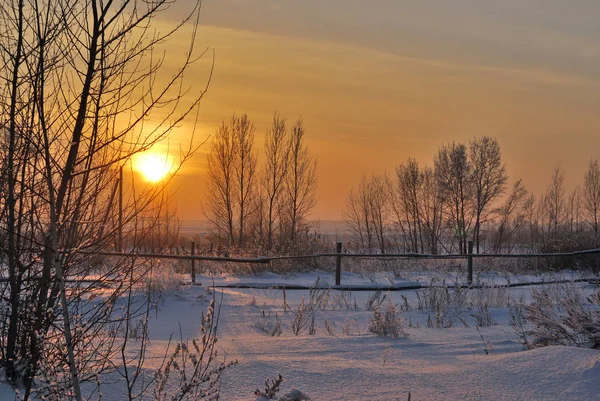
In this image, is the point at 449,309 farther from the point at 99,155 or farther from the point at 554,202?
the point at 554,202

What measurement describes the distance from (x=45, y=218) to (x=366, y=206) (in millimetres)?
39612

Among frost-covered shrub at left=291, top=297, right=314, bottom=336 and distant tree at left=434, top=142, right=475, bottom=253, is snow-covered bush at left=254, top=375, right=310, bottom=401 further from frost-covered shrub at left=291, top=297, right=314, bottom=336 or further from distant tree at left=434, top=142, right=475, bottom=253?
distant tree at left=434, top=142, right=475, bottom=253

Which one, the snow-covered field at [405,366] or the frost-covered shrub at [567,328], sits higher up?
the frost-covered shrub at [567,328]

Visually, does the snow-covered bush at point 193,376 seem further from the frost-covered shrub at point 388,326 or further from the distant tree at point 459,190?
the distant tree at point 459,190

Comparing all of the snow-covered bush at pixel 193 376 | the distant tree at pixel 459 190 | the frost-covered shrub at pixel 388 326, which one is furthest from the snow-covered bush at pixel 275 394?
the distant tree at pixel 459 190

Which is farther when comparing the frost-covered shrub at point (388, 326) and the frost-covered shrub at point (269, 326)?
the frost-covered shrub at point (269, 326)

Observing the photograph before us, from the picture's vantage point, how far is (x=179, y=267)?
57.2ft

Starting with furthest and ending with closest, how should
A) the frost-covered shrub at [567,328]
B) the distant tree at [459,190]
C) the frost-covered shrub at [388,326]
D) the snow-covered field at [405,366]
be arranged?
the distant tree at [459,190] → the frost-covered shrub at [388,326] → the frost-covered shrub at [567,328] → the snow-covered field at [405,366]

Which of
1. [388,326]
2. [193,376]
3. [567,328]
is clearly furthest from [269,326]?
[193,376]

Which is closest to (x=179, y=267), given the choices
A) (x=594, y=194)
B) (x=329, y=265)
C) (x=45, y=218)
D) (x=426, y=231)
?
(x=329, y=265)

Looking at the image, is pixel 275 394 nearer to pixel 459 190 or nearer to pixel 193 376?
pixel 193 376

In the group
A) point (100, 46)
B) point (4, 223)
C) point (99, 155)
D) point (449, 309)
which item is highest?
point (100, 46)

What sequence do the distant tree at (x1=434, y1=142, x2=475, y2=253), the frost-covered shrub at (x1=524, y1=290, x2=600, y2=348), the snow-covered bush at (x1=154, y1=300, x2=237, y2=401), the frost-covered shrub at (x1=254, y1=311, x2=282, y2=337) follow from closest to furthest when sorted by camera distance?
the snow-covered bush at (x1=154, y1=300, x2=237, y2=401)
the frost-covered shrub at (x1=524, y1=290, x2=600, y2=348)
the frost-covered shrub at (x1=254, y1=311, x2=282, y2=337)
the distant tree at (x1=434, y1=142, x2=475, y2=253)

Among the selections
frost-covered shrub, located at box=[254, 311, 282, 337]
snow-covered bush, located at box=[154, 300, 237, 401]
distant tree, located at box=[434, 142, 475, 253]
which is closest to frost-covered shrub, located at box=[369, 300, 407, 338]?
frost-covered shrub, located at box=[254, 311, 282, 337]
